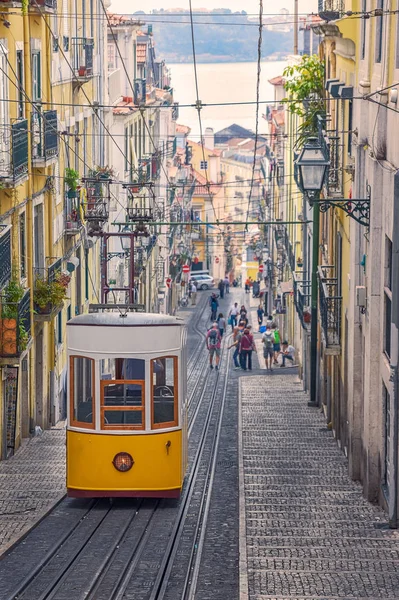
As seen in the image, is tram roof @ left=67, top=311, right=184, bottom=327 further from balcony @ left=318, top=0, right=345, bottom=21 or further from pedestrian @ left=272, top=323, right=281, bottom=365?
pedestrian @ left=272, top=323, right=281, bottom=365

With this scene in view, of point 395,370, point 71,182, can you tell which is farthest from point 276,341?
point 395,370

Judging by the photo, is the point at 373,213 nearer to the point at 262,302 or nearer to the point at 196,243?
the point at 262,302

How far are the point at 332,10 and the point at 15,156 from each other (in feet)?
22.4

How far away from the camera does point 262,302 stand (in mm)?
Answer: 68812

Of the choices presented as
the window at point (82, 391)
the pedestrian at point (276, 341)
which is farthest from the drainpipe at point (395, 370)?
the pedestrian at point (276, 341)

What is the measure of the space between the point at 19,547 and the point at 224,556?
2169 millimetres

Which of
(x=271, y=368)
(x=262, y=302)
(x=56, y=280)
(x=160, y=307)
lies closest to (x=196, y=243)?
(x=262, y=302)

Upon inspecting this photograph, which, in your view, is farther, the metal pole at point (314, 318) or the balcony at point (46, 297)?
the metal pole at point (314, 318)

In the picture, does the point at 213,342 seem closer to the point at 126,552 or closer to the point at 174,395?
the point at 174,395

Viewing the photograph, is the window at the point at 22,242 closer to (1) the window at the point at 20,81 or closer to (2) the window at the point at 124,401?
(1) the window at the point at 20,81

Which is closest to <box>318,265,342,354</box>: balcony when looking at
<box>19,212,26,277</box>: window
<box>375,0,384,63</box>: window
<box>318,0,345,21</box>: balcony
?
<box>318,0,345,21</box>: balcony

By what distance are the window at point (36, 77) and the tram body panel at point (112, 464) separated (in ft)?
32.6

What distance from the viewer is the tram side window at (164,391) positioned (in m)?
14.9

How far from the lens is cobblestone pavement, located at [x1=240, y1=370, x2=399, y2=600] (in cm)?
1072
